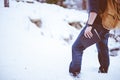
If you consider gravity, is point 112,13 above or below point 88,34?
above

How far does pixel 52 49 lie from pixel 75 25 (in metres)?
2.51

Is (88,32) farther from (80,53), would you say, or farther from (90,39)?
(80,53)

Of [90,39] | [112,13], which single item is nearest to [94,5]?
[112,13]

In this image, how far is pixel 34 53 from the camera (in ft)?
17.0

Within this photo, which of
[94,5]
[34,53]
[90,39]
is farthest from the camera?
[34,53]

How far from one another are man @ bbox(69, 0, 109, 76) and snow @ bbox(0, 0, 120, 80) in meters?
0.16

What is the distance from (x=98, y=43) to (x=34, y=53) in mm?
1210

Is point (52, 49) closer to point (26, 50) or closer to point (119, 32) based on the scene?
point (26, 50)

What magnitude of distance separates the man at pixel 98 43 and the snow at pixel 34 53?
0.53 ft

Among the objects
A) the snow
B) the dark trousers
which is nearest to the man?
the dark trousers

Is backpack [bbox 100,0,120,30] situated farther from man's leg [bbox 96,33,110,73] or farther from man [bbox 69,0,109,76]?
man's leg [bbox 96,33,110,73]

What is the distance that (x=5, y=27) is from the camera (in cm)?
537

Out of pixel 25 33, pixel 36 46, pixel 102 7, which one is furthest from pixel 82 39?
pixel 25 33

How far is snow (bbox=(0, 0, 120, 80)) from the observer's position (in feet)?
14.5
